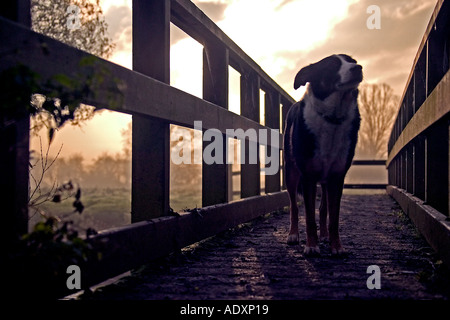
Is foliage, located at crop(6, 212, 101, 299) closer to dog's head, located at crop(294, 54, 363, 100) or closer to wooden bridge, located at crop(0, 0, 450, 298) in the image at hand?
wooden bridge, located at crop(0, 0, 450, 298)

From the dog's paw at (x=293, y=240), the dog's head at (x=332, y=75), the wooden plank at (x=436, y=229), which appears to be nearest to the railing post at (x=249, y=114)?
the dog's paw at (x=293, y=240)

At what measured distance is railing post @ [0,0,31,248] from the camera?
202cm

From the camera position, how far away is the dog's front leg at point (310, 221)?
3914 millimetres

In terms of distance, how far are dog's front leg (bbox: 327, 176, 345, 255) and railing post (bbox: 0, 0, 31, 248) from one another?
2.58m

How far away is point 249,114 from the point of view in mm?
6723

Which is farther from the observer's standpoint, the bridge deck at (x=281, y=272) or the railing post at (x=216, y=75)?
the railing post at (x=216, y=75)

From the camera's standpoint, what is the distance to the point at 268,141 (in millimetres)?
7133

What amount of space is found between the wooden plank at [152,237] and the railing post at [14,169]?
364mm

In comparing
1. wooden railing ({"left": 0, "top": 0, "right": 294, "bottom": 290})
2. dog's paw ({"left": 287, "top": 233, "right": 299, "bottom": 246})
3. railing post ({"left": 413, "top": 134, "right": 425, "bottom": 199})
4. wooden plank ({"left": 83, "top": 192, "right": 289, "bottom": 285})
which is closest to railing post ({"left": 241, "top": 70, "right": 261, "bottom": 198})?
wooden railing ({"left": 0, "top": 0, "right": 294, "bottom": 290})

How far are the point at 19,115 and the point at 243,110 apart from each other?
5012mm

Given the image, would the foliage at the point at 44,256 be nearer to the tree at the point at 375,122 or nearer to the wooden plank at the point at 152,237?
the wooden plank at the point at 152,237

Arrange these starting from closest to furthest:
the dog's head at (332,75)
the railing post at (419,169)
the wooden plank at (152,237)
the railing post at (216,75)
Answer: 1. the wooden plank at (152,237)
2. the dog's head at (332,75)
3. the railing post at (216,75)
4. the railing post at (419,169)
